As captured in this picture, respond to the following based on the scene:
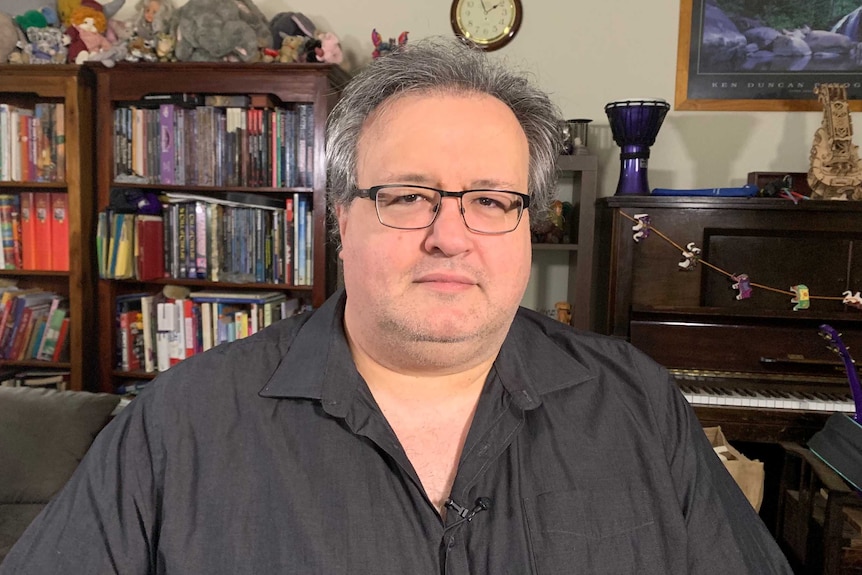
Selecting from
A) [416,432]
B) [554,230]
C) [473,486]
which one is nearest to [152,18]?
[554,230]

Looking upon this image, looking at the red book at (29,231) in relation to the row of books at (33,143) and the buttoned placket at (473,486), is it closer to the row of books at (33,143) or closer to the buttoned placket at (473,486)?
the row of books at (33,143)

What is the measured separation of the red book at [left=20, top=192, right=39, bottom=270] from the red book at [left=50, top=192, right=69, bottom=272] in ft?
0.26

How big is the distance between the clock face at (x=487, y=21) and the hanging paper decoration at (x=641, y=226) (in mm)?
982

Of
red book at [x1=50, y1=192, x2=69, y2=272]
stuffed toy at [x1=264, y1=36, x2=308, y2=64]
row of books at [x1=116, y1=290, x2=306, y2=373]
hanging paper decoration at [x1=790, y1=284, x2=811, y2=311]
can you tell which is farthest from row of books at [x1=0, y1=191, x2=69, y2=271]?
hanging paper decoration at [x1=790, y1=284, x2=811, y2=311]

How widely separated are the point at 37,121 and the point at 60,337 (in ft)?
2.74

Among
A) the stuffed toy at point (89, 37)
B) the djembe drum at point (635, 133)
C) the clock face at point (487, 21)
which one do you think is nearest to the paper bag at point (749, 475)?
the djembe drum at point (635, 133)

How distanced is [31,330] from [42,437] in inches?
30.7

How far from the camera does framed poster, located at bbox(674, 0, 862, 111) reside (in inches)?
92.4

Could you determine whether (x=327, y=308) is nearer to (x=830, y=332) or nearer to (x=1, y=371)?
(x=830, y=332)

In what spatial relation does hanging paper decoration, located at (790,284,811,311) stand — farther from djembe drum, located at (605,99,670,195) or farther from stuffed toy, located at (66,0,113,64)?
stuffed toy, located at (66,0,113,64)

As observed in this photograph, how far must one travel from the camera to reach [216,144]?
2.35 meters

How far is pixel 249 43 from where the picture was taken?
2.25 metres

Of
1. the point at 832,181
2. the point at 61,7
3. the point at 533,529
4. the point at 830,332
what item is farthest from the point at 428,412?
the point at 61,7

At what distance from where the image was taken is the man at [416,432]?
895mm
